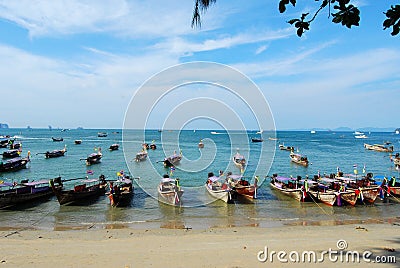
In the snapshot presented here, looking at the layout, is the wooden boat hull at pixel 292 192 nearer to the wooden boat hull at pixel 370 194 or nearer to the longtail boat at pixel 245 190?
the longtail boat at pixel 245 190

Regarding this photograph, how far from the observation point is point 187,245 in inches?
488

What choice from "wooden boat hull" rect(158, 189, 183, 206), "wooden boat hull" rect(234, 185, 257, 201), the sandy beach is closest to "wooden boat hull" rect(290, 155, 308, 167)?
"wooden boat hull" rect(234, 185, 257, 201)

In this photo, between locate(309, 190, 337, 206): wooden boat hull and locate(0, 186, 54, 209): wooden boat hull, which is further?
locate(309, 190, 337, 206): wooden boat hull

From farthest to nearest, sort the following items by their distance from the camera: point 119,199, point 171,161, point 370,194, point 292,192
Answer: point 171,161 < point 292,192 < point 370,194 < point 119,199

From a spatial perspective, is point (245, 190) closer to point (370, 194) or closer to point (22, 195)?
point (370, 194)

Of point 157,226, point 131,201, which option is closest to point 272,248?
point 157,226

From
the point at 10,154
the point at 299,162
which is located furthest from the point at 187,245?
the point at 10,154

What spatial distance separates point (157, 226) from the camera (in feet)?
56.2

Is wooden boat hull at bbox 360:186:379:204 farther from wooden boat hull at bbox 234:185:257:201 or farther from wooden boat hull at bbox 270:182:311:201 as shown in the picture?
wooden boat hull at bbox 234:185:257:201

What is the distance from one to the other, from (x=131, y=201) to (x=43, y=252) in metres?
11.7

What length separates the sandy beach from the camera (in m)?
10.1

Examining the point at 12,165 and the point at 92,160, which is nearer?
the point at 12,165

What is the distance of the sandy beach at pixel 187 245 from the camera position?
33.0 ft

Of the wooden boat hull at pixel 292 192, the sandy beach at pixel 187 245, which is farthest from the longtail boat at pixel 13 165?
the wooden boat hull at pixel 292 192
